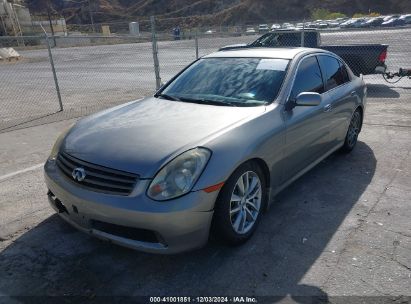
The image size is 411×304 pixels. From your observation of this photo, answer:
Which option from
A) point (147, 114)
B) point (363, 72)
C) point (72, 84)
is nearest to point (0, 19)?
point (72, 84)

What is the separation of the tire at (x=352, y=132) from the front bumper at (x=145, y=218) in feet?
10.4

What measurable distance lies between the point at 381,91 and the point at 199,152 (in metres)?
8.96

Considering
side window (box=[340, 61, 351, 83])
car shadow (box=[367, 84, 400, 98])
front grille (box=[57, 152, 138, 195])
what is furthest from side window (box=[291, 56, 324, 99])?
car shadow (box=[367, 84, 400, 98])

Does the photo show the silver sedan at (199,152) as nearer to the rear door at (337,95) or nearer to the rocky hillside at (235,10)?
the rear door at (337,95)

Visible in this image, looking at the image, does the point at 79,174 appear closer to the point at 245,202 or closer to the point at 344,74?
the point at 245,202

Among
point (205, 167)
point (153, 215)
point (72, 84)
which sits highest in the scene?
point (205, 167)

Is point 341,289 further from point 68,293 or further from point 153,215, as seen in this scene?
point 68,293

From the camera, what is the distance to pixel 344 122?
5.00m

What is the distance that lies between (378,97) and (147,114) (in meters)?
7.67

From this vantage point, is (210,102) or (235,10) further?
(235,10)

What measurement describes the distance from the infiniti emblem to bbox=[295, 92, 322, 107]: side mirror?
212 centimetres

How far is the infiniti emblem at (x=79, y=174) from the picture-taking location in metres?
2.94

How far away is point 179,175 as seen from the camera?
2795 millimetres

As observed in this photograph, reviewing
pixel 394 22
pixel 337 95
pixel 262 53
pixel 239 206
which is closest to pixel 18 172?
pixel 239 206
